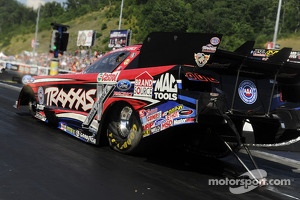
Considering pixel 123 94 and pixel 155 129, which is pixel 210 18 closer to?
pixel 123 94

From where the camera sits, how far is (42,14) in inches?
4131

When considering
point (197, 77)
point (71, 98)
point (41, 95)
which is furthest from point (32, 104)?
point (197, 77)

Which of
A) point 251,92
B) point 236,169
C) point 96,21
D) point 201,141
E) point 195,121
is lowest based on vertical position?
point 236,169

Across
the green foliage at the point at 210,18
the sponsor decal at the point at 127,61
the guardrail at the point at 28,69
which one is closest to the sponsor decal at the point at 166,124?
→ the sponsor decal at the point at 127,61

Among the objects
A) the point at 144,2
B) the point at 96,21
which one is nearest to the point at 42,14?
the point at 96,21

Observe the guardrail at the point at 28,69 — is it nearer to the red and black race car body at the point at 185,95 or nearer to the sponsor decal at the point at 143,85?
the red and black race car body at the point at 185,95

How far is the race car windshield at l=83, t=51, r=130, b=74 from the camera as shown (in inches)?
278

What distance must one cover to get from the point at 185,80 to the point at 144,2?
69904 mm

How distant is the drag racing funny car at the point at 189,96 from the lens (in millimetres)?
5367

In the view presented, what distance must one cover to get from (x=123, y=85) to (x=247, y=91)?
186 cm

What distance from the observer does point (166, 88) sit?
552cm

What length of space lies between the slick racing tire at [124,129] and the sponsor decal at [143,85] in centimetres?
35

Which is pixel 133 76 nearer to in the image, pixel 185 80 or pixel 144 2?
pixel 185 80
